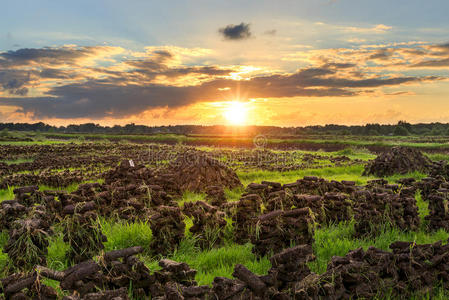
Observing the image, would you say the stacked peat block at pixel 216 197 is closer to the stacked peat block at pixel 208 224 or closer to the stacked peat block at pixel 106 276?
the stacked peat block at pixel 208 224

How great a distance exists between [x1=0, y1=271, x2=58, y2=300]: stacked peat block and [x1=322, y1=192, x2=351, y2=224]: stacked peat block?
782cm

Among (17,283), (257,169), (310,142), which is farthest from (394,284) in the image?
(310,142)

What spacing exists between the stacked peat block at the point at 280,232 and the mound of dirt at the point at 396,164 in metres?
16.0

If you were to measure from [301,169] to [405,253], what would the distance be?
57.1ft

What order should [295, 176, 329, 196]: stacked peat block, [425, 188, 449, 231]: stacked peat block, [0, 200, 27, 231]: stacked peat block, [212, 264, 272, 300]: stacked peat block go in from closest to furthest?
1. [212, 264, 272, 300]: stacked peat block
2. [0, 200, 27, 231]: stacked peat block
3. [425, 188, 449, 231]: stacked peat block
4. [295, 176, 329, 196]: stacked peat block

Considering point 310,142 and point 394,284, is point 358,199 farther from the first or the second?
point 310,142

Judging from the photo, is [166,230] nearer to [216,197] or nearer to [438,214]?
[216,197]

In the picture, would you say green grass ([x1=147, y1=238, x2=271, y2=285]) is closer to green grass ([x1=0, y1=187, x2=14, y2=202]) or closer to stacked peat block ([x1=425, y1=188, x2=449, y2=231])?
stacked peat block ([x1=425, y1=188, x2=449, y2=231])

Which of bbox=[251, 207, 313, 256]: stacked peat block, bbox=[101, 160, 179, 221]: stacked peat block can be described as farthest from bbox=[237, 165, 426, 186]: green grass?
bbox=[251, 207, 313, 256]: stacked peat block

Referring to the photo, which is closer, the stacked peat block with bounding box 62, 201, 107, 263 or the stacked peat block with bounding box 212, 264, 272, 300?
the stacked peat block with bounding box 212, 264, 272, 300

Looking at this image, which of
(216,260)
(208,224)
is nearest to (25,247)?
(216,260)

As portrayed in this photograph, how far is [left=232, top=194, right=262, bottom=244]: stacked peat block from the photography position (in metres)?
8.00

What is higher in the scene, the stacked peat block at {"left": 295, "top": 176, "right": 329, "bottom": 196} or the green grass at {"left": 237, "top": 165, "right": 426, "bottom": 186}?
the stacked peat block at {"left": 295, "top": 176, "right": 329, "bottom": 196}

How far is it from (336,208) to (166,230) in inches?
219
